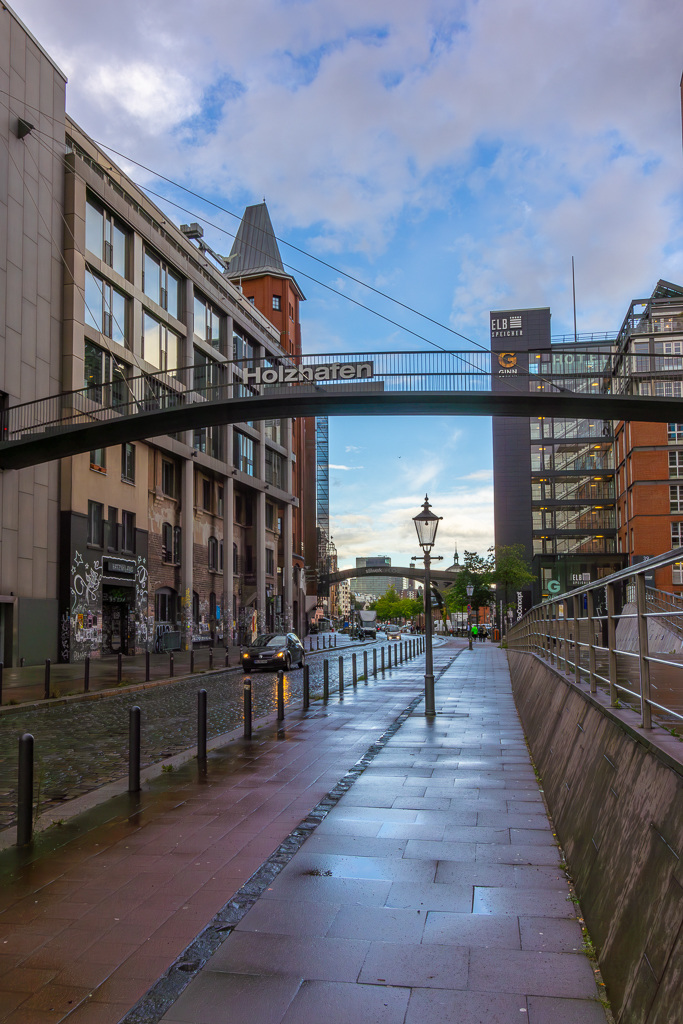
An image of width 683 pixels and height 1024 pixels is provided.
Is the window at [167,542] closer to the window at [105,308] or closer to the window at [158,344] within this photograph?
the window at [158,344]

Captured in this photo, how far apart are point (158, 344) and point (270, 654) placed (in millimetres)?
19582

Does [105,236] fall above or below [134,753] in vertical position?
above

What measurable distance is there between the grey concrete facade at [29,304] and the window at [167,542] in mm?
10729

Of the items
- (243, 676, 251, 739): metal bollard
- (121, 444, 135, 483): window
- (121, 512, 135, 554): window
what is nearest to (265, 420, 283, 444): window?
(121, 444, 135, 483): window

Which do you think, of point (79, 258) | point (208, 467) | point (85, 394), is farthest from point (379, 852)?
point (208, 467)

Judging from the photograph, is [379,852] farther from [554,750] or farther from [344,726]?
[344,726]

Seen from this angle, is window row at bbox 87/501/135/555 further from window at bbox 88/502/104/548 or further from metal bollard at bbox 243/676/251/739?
metal bollard at bbox 243/676/251/739

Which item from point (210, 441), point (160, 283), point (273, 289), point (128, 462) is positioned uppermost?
point (273, 289)

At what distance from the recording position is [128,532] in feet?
120

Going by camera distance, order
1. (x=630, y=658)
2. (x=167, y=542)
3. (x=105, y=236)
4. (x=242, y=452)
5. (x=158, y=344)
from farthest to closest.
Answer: (x=242, y=452)
(x=167, y=542)
(x=158, y=344)
(x=105, y=236)
(x=630, y=658)

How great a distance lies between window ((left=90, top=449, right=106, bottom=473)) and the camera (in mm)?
32812

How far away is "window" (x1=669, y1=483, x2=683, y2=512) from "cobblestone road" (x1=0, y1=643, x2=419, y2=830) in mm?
48777

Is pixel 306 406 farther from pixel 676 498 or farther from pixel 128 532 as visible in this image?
pixel 676 498

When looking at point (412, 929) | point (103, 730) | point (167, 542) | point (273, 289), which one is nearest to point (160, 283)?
point (167, 542)
